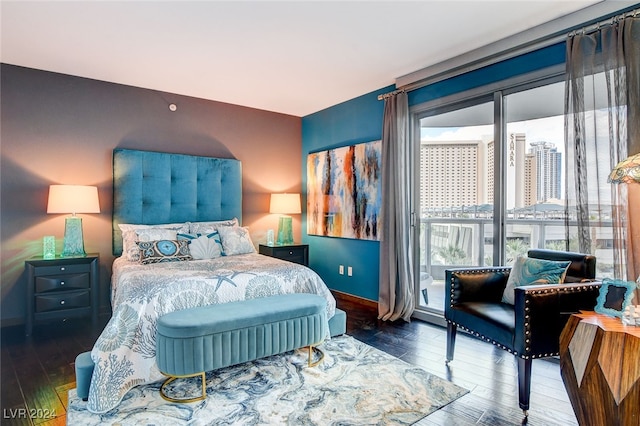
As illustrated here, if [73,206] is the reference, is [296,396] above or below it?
below

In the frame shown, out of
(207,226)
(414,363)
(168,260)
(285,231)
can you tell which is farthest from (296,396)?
(285,231)

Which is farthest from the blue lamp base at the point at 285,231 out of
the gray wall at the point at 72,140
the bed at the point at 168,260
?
the gray wall at the point at 72,140

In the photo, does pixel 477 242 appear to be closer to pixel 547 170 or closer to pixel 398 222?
pixel 398 222

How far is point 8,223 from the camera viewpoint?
3453mm

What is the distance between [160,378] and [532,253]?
2798mm

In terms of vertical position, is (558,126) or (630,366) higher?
(558,126)

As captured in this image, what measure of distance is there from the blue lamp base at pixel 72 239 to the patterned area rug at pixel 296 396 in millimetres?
1658

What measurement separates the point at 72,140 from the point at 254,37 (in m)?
2.34

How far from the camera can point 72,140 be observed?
3.74 m

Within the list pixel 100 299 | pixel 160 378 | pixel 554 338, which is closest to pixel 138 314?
pixel 160 378

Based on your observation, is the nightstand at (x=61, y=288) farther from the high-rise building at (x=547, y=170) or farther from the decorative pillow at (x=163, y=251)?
the high-rise building at (x=547, y=170)

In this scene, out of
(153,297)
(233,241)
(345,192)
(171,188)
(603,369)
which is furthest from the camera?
(345,192)

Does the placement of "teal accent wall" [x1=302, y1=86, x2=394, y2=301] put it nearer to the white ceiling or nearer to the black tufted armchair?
the white ceiling

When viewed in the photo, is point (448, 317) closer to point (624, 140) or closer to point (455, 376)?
point (455, 376)
